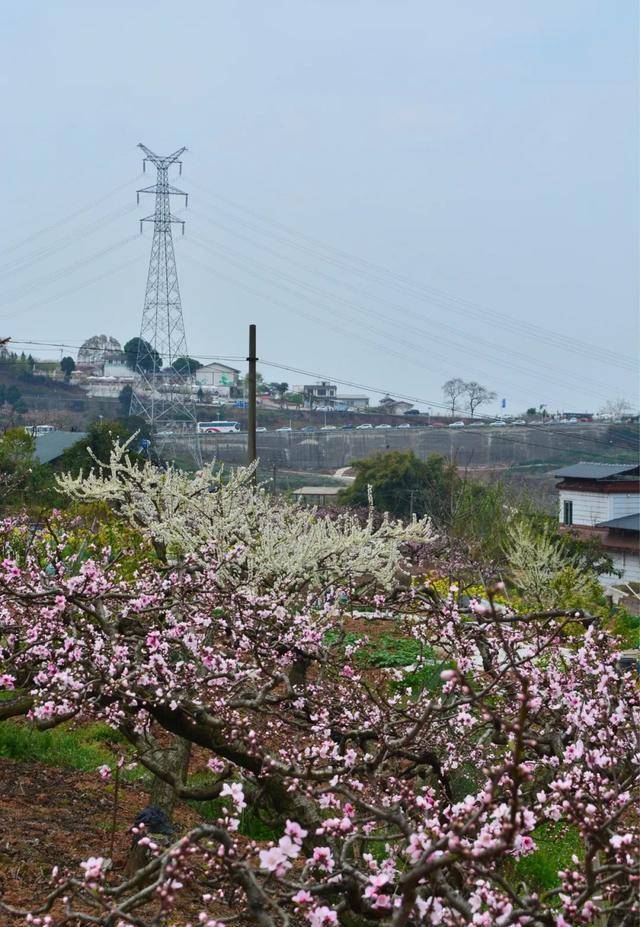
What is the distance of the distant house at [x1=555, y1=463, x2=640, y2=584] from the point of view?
122 feet

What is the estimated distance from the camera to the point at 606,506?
4047cm

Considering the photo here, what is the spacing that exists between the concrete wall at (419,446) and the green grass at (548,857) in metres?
47.4

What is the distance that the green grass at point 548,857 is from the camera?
6098mm

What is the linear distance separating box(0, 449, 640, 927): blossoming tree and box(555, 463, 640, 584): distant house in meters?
30.5

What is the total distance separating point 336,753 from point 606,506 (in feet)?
123

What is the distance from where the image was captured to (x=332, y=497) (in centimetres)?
4372

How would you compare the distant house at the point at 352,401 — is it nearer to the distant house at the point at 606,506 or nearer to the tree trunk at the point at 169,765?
the distant house at the point at 606,506

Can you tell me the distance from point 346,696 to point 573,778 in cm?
281

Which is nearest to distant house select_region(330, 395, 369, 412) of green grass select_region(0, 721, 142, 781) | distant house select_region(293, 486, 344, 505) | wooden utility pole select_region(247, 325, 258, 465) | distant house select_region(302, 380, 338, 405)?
distant house select_region(302, 380, 338, 405)

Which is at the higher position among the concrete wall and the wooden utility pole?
the wooden utility pole

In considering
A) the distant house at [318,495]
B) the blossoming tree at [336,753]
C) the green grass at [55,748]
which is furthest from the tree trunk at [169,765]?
the distant house at [318,495]

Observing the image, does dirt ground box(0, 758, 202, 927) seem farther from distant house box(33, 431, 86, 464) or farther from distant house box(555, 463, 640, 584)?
distant house box(33, 431, 86, 464)

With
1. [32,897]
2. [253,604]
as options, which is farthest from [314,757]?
[253,604]

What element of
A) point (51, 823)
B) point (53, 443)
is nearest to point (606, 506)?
point (53, 443)
